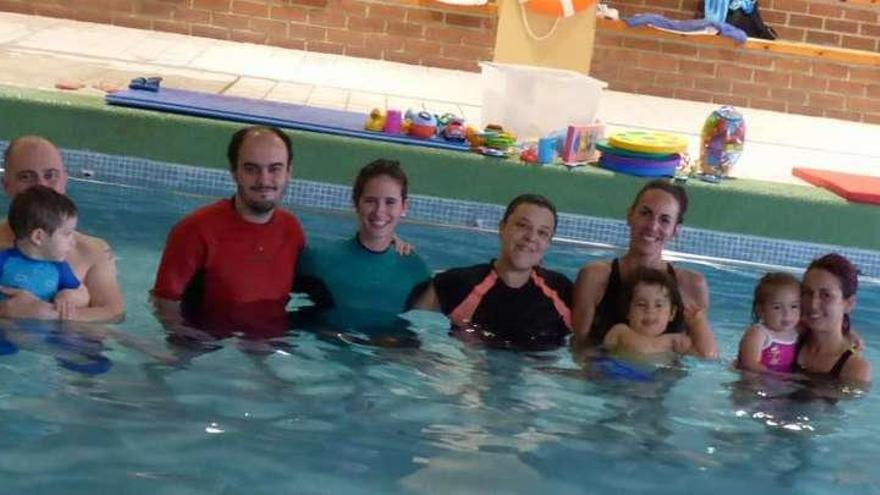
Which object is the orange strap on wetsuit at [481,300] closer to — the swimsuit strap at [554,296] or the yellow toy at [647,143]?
the swimsuit strap at [554,296]

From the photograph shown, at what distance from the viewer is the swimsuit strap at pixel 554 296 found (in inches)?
199

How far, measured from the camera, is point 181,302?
4.84m

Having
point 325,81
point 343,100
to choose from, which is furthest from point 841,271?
point 325,81

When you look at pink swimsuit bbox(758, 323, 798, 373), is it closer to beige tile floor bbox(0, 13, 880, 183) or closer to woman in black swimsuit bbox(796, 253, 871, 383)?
woman in black swimsuit bbox(796, 253, 871, 383)

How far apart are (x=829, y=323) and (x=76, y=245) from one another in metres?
2.56

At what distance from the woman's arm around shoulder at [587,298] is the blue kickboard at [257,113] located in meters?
2.81

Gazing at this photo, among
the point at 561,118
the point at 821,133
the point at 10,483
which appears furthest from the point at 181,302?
the point at 821,133

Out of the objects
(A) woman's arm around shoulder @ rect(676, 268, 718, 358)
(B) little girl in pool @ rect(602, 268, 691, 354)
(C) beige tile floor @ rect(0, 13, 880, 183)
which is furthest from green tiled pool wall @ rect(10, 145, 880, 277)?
(B) little girl in pool @ rect(602, 268, 691, 354)

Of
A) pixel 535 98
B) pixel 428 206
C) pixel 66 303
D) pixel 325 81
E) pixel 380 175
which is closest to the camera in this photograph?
pixel 66 303

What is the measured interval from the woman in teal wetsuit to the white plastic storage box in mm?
3472

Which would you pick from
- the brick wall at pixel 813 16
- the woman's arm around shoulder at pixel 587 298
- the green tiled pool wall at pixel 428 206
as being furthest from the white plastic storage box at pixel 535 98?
the brick wall at pixel 813 16

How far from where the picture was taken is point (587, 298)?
5.05 metres

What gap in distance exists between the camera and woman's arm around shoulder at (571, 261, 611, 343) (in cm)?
504

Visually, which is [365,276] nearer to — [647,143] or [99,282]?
[99,282]
